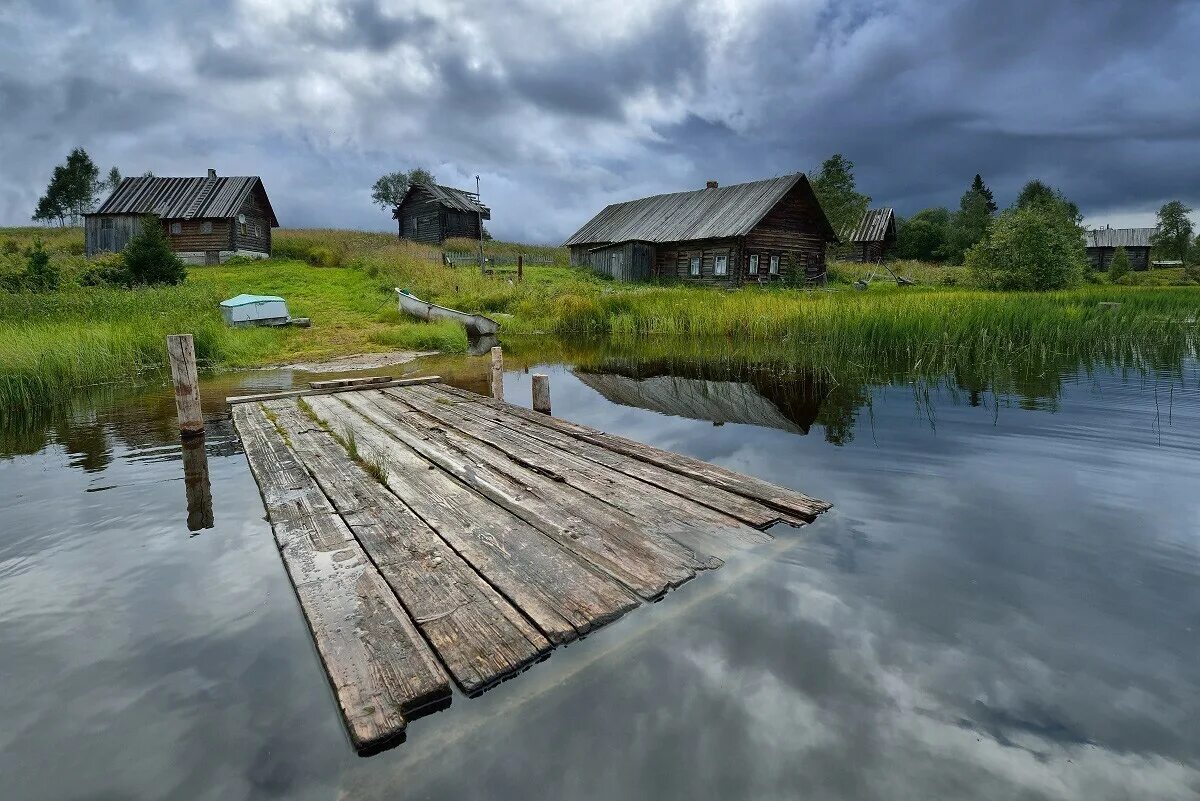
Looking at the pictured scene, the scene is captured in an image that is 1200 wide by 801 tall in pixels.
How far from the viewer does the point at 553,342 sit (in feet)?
60.5

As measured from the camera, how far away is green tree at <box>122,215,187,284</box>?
23.8m

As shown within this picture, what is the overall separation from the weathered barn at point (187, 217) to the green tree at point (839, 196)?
39.9 m

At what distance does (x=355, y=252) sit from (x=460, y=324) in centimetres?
1915

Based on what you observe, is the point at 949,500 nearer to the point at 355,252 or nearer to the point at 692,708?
the point at 692,708

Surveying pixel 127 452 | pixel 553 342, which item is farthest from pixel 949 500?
pixel 553 342

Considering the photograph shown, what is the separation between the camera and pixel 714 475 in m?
5.14

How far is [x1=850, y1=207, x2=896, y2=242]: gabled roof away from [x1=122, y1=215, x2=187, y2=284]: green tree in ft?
145

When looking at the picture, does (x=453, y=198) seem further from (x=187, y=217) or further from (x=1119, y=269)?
(x=1119, y=269)

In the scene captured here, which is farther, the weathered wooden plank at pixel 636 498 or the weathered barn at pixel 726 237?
the weathered barn at pixel 726 237

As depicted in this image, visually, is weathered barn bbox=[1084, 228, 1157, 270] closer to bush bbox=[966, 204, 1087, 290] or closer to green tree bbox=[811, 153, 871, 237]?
green tree bbox=[811, 153, 871, 237]

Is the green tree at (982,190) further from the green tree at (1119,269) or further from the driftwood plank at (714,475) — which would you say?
the driftwood plank at (714,475)

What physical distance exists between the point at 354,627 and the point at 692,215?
109 ft

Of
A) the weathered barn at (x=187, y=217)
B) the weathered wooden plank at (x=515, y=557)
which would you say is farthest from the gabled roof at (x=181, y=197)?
the weathered wooden plank at (x=515, y=557)

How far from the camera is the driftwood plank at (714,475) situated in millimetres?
4410
